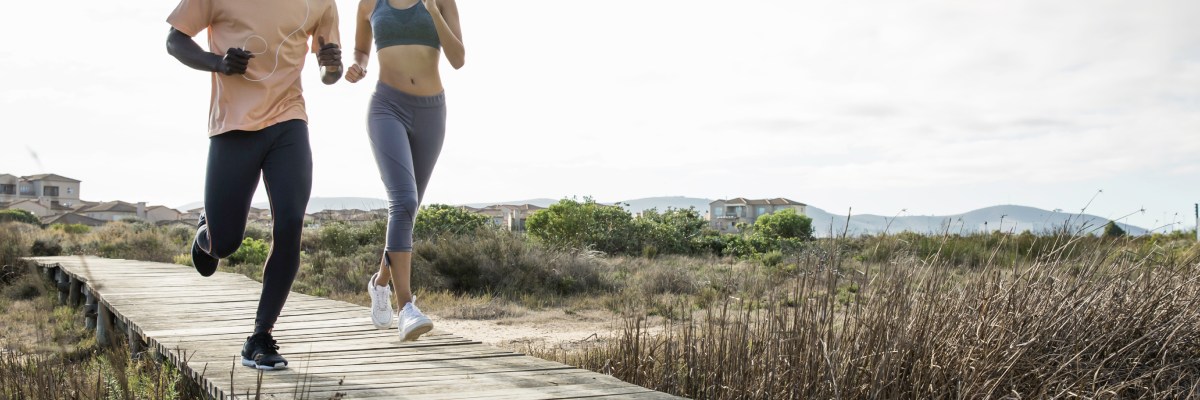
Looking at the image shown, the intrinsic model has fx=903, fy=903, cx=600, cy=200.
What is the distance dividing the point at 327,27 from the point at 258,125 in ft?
1.97

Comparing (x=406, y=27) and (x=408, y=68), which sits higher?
(x=406, y=27)

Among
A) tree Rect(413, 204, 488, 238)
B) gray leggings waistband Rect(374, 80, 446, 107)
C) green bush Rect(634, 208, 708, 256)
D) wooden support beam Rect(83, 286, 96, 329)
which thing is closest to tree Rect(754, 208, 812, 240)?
green bush Rect(634, 208, 708, 256)

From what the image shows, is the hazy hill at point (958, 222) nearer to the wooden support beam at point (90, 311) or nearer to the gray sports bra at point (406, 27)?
the gray sports bra at point (406, 27)

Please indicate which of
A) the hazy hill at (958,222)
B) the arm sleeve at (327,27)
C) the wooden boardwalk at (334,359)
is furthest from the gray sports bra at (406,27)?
the hazy hill at (958,222)

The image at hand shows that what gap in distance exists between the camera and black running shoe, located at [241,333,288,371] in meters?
3.47

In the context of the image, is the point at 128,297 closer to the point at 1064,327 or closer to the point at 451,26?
the point at 451,26

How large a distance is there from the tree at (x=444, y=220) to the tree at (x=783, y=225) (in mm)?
8547

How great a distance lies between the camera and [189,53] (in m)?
3.24

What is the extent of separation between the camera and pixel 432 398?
3037 millimetres

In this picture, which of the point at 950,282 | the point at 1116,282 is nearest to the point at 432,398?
the point at 950,282

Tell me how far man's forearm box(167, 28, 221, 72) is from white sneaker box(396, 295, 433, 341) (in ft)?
4.36

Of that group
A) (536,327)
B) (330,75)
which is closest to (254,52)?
(330,75)

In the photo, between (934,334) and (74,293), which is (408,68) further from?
(74,293)

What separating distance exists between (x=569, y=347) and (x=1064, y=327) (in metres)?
3.82
